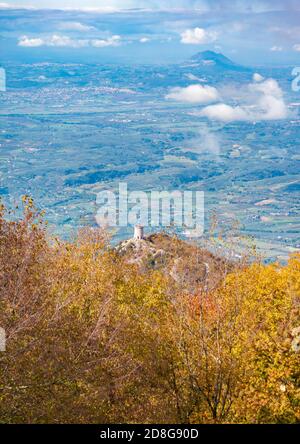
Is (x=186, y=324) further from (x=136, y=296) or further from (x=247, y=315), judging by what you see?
(x=136, y=296)

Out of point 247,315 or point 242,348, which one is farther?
point 247,315

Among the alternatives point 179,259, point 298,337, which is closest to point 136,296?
point 179,259

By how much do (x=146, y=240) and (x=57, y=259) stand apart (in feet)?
182

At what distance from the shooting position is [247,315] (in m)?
25.8

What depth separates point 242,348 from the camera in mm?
23797

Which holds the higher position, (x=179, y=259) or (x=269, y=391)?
(x=179, y=259)

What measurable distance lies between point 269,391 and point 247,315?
4720 millimetres

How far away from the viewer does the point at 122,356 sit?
23984mm

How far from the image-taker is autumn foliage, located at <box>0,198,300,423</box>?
21.2 meters

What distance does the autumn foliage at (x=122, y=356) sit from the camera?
21.2 metres
